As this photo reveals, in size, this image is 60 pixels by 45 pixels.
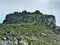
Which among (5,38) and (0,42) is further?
(5,38)

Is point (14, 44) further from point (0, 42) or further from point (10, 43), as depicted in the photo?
point (0, 42)

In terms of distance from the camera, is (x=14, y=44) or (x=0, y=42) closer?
(x=0, y=42)

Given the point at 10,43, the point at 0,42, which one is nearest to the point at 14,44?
the point at 10,43
